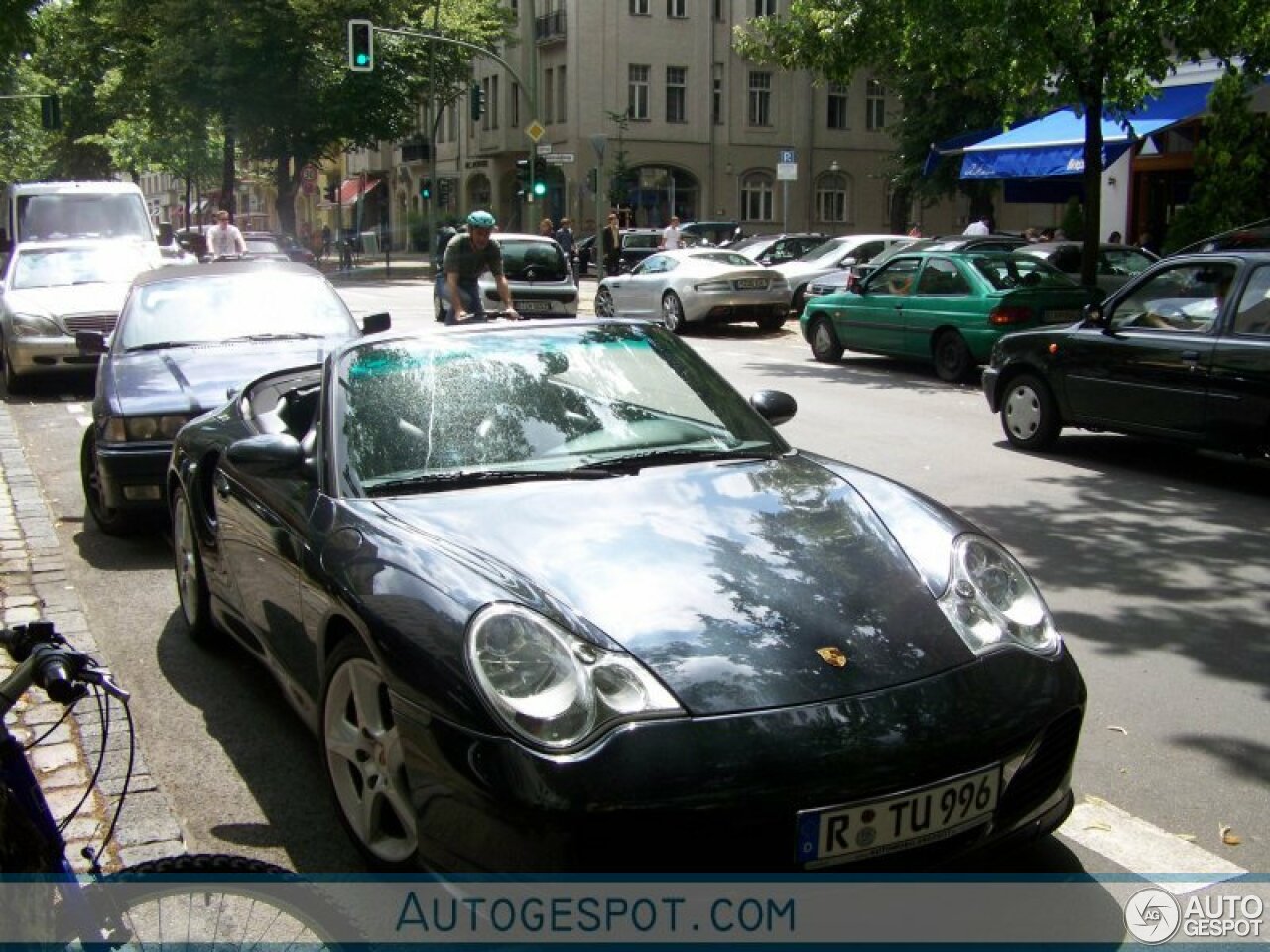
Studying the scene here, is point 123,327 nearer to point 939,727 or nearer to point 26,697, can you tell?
point 26,697

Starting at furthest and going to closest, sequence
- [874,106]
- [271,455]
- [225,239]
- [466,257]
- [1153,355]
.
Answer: [874,106]
[225,239]
[466,257]
[1153,355]
[271,455]

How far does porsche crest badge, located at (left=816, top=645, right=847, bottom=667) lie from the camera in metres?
3.19

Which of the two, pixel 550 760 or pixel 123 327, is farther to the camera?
pixel 123 327

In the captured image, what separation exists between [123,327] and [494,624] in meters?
6.90

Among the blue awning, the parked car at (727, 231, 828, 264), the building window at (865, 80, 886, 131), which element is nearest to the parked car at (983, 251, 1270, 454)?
the blue awning

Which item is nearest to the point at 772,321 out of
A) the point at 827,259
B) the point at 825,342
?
the point at 827,259

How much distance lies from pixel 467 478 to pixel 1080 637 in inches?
119

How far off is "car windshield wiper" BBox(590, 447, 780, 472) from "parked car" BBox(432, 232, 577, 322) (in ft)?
54.5

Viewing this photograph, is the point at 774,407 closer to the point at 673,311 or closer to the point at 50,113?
the point at 673,311

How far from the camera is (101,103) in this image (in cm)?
5381

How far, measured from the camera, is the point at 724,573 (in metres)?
3.49

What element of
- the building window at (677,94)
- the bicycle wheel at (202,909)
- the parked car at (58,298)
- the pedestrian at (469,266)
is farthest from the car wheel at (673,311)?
the building window at (677,94)

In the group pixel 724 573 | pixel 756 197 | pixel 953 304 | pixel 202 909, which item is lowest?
pixel 202 909

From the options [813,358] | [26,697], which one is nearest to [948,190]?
[813,358]
